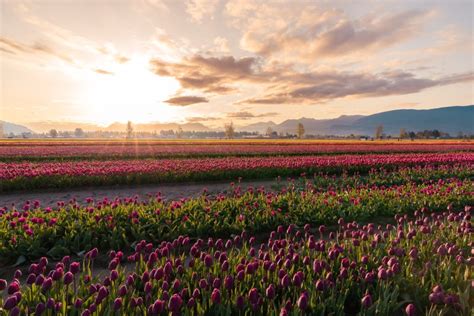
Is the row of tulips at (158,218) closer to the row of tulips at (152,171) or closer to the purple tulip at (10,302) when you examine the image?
the purple tulip at (10,302)

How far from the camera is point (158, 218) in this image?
689cm

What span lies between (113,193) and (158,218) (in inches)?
287

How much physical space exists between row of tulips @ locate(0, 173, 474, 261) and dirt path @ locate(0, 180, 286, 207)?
444 cm

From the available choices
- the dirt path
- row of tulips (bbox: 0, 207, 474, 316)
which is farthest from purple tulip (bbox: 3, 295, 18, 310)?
the dirt path

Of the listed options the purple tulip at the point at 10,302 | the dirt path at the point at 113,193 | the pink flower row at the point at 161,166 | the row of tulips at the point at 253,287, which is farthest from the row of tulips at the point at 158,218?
the pink flower row at the point at 161,166

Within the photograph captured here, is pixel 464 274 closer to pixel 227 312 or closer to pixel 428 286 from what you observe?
pixel 428 286

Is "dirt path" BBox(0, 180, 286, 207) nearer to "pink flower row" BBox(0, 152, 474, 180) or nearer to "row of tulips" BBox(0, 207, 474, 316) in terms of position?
"pink flower row" BBox(0, 152, 474, 180)

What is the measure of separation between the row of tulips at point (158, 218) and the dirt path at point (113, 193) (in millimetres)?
4444

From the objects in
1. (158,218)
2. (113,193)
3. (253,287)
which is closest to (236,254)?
(253,287)

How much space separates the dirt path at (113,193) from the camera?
1176cm

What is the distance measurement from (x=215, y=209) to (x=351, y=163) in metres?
13.8

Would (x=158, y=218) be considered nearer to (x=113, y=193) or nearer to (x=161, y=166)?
(x=113, y=193)

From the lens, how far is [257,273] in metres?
3.87

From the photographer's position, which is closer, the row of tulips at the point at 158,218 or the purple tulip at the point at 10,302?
the purple tulip at the point at 10,302
